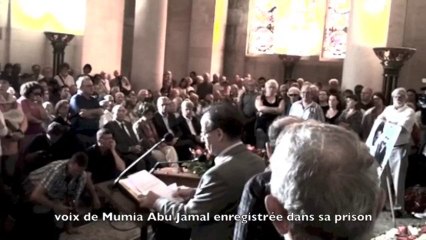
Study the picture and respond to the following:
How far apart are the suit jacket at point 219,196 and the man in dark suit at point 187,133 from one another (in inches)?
234

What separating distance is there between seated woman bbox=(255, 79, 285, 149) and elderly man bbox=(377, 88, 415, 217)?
205 centimetres

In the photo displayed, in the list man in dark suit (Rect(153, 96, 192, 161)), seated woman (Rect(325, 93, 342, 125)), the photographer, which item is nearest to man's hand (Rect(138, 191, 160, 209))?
the photographer

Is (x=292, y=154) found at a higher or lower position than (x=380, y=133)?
higher

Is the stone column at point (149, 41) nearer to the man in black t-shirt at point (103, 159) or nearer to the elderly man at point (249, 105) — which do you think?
the elderly man at point (249, 105)

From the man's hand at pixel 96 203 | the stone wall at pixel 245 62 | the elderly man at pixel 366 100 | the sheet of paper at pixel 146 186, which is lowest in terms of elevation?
the man's hand at pixel 96 203

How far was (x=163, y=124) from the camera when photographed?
8.90m

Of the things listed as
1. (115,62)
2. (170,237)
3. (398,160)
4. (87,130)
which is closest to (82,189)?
(170,237)

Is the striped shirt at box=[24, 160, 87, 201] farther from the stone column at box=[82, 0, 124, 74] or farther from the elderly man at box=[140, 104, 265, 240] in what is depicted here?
the stone column at box=[82, 0, 124, 74]

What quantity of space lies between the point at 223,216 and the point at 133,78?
10369 mm

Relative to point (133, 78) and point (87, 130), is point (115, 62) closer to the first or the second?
point (133, 78)

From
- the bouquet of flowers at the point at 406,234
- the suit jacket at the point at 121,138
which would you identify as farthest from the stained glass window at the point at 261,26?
the bouquet of flowers at the point at 406,234

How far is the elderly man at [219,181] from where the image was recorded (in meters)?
2.93

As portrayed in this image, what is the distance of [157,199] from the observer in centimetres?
315

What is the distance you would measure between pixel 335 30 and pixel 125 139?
12.5 meters
